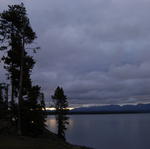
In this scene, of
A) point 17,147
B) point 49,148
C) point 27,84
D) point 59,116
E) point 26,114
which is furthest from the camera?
point 59,116

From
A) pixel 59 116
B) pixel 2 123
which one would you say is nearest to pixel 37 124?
pixel 2 123

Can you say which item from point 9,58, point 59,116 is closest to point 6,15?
point 9,58

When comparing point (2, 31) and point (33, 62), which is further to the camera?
point (33, 62)

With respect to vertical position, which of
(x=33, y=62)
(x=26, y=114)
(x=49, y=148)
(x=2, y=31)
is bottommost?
(x=49, y=148)

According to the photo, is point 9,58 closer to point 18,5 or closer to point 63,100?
point 18,5

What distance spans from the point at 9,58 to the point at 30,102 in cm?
634

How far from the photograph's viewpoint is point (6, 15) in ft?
103

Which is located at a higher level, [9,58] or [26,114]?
[9,58]

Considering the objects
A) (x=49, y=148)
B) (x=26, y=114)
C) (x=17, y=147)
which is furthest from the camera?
(x=26, y=114)

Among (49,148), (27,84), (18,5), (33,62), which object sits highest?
(18,5)

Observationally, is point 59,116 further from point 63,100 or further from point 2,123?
point 2,123

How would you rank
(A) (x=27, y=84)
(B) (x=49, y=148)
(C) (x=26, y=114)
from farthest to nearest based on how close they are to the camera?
(A) (x=27, y=84)
(C) (x=26, y=114)
(B) (x=49, y=148)

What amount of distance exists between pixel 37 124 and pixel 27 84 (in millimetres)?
5761

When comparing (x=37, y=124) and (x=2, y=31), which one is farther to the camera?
(x=37, y=124)
